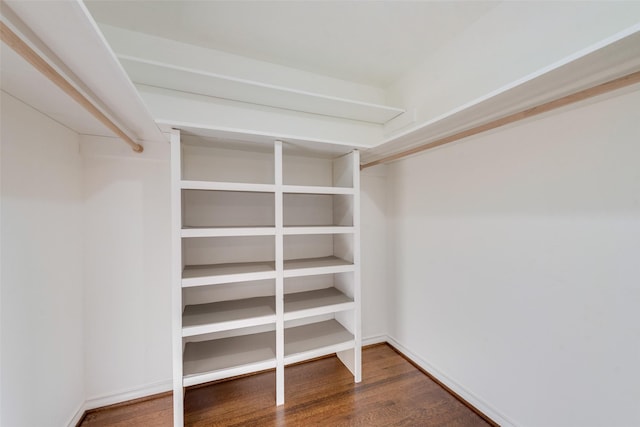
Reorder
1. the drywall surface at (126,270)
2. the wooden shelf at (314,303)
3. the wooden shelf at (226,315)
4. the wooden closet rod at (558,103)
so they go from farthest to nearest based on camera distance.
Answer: the wooden shelf at (314,303) < the drywall surface at (126,270) < the wooden shelf at (226,315) < the wooden closet rod at (558,103)

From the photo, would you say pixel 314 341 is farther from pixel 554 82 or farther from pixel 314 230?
pixel 554 82

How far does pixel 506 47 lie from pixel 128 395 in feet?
11.2

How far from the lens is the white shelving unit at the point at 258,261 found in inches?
61.3

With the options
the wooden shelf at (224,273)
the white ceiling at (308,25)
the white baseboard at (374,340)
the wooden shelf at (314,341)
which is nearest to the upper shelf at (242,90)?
the white ceiling at (308,25)

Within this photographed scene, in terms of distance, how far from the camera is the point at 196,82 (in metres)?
1.76

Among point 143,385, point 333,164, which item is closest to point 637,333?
point 333,164

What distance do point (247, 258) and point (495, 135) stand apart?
6.45 ft

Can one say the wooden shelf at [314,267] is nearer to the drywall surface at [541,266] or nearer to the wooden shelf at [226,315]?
the wooden shelf at [226,315]

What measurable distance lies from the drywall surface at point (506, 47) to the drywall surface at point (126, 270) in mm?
2117

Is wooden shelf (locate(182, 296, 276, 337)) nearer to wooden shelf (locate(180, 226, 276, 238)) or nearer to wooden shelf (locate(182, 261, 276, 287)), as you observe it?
wooden shelf (locate(182, 261, 276, 287))

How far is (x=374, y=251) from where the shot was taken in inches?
97.2

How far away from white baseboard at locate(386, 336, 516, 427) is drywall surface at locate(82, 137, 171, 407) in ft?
6.49

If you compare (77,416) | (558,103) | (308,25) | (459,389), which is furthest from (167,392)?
(558,103)

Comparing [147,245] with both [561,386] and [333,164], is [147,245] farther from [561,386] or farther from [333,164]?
[561,386]
